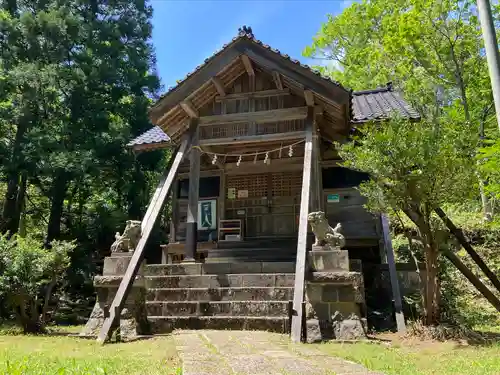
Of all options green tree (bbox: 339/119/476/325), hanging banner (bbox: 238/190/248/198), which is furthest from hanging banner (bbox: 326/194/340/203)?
green tree (bbox: 339/119/476/325)

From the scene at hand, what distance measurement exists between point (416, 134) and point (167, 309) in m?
5.34

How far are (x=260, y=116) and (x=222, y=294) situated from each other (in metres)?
4.62

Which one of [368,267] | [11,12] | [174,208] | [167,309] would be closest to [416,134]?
[368,267]

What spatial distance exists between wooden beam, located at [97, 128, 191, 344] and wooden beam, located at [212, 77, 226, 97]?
174cm

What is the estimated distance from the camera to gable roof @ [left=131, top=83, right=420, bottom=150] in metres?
11.3

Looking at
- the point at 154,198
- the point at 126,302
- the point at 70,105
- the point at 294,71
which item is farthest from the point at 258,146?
the point at 70,105

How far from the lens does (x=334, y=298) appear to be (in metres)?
7.20

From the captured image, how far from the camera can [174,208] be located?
13.9 metres

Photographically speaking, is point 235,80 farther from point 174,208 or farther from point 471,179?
point 471,179

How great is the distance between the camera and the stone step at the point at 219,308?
7438 mm

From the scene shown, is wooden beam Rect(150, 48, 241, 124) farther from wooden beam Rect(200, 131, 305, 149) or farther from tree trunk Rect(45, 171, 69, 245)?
tree trunk Rect(45, 171, 69, 245)

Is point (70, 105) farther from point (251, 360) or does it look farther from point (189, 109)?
point (251, 360)

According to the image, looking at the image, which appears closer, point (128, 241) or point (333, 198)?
point (128, 241)

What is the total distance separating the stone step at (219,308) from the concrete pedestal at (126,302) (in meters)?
0.35
